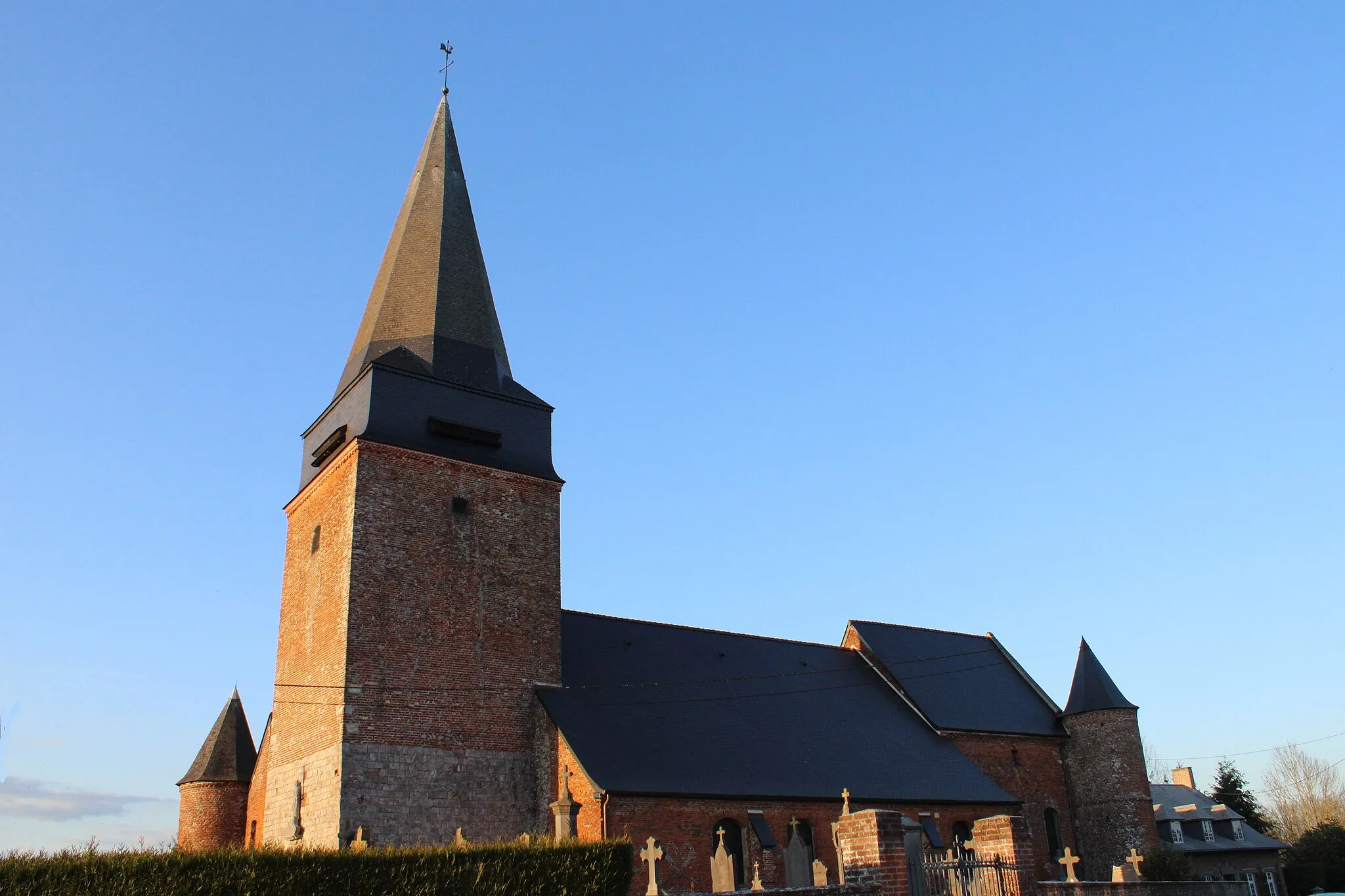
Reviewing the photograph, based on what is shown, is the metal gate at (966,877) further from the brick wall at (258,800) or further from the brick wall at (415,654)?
the brick wall at (258,800)

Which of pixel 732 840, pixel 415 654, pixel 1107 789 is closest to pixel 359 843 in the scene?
pixel 415 654

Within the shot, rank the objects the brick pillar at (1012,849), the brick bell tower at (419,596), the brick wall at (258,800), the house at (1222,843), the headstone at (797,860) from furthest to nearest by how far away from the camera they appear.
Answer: the house at (1222,843) → the brick wall at (258,800) → the headstone at (797,860) → the brick bell tower at (419,596) → the brick pillar at (1012,849)

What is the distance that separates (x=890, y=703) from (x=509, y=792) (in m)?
12.4

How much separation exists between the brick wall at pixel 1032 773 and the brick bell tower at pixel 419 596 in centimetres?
1313

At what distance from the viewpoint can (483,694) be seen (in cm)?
2028

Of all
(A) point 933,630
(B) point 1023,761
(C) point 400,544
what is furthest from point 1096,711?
(C) point 400,544

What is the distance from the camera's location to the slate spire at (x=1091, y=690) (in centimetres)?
2922

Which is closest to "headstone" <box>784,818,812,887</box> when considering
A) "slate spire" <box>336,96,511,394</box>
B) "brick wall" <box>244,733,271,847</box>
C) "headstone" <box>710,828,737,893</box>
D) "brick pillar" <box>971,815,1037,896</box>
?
"headstone" <box>710,828,737,893</box>

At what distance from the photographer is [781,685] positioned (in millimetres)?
26469

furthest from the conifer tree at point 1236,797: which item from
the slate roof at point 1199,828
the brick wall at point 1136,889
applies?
the brick wall at point 1136,889

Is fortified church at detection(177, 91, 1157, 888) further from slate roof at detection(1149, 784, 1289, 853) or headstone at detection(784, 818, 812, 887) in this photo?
slate roof at detection(1149, 784, 1289, 853)

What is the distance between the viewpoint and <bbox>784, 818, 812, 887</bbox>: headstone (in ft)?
67.5

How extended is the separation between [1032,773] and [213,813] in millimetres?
21387

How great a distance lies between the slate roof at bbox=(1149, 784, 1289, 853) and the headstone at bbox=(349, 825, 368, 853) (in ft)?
84.8
